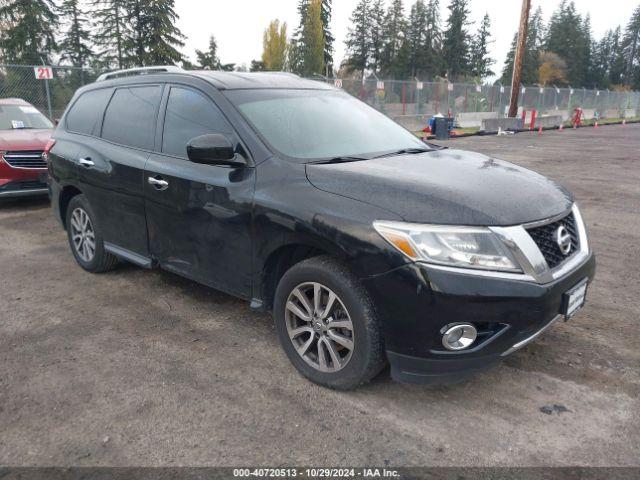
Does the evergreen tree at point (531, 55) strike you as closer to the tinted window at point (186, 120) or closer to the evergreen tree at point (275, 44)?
the evergreen tree at point (275, 44)

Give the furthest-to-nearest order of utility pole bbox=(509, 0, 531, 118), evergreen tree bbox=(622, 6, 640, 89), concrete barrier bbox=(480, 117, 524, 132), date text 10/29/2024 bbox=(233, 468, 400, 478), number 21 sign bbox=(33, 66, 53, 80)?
evergreen tree bbox=(622, 6, 640, 89) → utility pole bbox=(509, 0, 531, 118) → concrete barrier bbox=(480, 117, 524, 132) → number 21 sign bbox=(33, 66, 53, 80) → date text 10/29/2024 bbox=(233, 468, 400, 478)

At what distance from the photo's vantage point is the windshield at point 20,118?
8.57 metres

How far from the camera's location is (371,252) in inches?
104

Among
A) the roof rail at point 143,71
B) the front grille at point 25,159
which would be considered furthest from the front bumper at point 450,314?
the front grille at point 25,159

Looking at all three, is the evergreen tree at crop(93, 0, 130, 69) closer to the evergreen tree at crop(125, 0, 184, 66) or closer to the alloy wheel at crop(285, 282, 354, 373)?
the evergreen tree at crop(125, 0, 184, 66)

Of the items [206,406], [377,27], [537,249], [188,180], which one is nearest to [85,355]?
[206,406]

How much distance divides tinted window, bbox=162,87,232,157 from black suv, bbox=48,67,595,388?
0.01m

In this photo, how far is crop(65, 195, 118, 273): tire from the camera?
4.75 metres

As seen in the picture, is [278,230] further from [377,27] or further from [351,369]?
[377,27]

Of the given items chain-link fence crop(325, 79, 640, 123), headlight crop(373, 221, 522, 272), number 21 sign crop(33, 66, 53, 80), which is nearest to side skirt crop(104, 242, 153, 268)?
headlight crop(373, 221, 522, 272)

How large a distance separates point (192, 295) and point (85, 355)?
1.15 m

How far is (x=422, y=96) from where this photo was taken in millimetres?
26750

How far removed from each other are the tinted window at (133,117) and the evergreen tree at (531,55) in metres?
78.2

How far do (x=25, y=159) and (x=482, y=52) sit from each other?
99.5m
